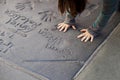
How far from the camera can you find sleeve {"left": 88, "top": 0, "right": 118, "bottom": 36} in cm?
166

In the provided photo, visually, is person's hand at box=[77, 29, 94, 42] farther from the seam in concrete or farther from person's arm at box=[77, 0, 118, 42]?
the seam in concrete

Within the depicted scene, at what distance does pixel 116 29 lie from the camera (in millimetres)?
1928

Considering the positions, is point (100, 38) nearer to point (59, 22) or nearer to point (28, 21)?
point (59, 22)

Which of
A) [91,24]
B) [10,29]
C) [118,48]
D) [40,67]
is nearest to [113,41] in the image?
[118,48]

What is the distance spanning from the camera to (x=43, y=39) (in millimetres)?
1852

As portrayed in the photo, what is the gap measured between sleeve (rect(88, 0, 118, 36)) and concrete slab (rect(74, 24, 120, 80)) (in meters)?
0.10

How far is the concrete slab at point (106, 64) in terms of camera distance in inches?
64.1

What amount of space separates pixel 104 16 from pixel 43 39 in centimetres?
44

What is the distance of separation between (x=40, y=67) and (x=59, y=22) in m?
0.45

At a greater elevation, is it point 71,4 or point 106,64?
point 71,4
